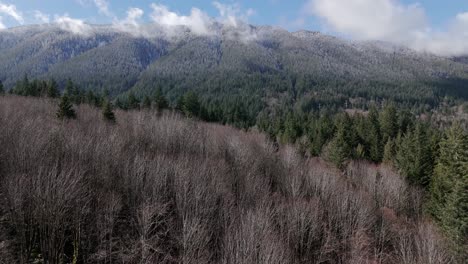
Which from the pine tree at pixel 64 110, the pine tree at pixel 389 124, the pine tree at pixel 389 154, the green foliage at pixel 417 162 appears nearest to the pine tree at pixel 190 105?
the pine tree at pixel 64 110

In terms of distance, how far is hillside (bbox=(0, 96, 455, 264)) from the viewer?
50.3 feet

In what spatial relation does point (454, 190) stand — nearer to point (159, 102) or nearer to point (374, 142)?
point (374, 142)

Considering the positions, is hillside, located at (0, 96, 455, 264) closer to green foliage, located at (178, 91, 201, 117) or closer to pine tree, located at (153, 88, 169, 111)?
pine tree, located at (153, 88, 169, 111)

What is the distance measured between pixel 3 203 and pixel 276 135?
62317 mm

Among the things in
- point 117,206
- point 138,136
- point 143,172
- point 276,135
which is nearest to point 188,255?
point 117,206

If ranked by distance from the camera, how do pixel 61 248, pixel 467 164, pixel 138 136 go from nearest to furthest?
pixel 61 248, pixel 467 164, pixel 138 136

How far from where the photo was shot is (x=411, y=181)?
4391 centimetres

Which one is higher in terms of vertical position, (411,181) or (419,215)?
(411,181)

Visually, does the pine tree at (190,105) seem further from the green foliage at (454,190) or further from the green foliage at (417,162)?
→ the green foliage at (454,190)

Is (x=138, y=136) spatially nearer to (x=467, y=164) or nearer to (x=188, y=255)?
(x=188, y=255)

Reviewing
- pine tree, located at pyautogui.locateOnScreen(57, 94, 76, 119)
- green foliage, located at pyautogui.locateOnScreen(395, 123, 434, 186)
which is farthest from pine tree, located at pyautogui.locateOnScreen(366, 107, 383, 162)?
pine tree, located at pyautogui.locateOnScreen(57, 94, 76, 119)

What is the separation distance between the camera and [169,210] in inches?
898

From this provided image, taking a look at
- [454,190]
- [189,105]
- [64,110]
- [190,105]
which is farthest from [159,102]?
[454,190]

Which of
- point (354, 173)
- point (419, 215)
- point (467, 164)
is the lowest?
point (419, 215)
